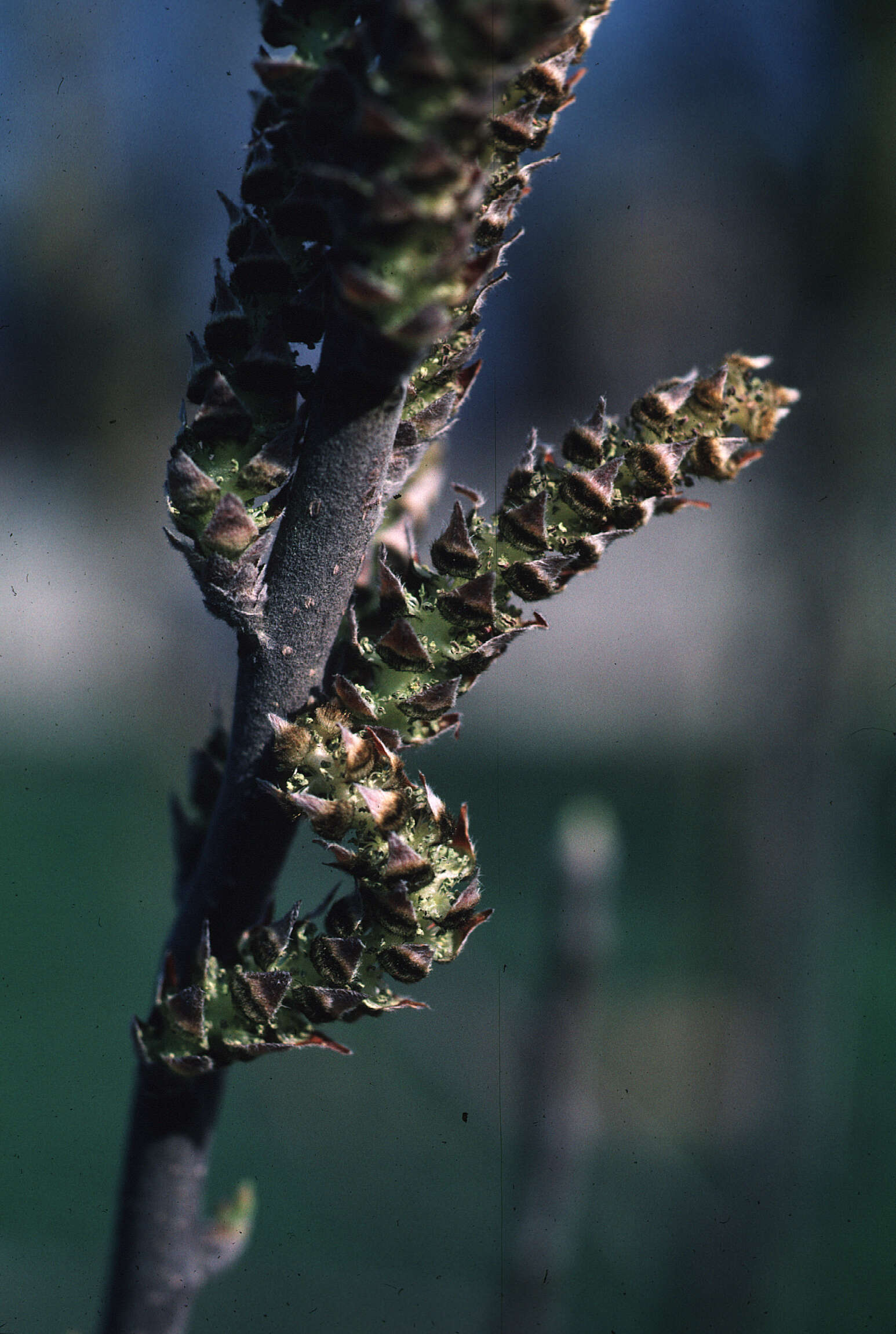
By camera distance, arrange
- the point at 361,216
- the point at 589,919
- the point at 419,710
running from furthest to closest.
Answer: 1. the point at 589,919
2. the point at 419,710
3. the point at 361,216

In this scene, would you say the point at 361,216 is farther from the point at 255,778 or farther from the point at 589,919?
the point at 589,919

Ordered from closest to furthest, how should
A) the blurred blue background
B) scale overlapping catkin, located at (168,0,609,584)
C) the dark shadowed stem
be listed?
scale overlapping catkin, located at (168,0,609,584) → the dark shadowed stem → the blurred blue background

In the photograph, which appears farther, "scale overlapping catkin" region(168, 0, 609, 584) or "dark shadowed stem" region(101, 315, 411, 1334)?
"dark shadowed stem" region(101, 315, 411, 1334)

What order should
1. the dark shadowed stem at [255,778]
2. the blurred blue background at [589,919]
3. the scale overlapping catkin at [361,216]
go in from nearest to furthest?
the scale overlapping catkin at [361,216], the dark shadowed stem at [255,778], the blurred blue background at [589,919]

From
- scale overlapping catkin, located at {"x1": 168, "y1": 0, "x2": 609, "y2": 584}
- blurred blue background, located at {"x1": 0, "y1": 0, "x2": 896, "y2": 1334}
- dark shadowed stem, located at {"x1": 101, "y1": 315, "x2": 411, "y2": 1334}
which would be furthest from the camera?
blurred blue background, located at {"x1": 0, "y1": 0, "x2": 896, "y2": 1334}

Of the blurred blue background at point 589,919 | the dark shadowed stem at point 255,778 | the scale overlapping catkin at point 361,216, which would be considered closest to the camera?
the scale overlapping catkin at point 361,216

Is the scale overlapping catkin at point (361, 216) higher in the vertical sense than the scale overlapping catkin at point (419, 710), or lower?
higher

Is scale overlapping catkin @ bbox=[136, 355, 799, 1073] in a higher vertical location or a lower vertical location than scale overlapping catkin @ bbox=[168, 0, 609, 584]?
lower

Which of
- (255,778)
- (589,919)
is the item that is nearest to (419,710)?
(255,778)
